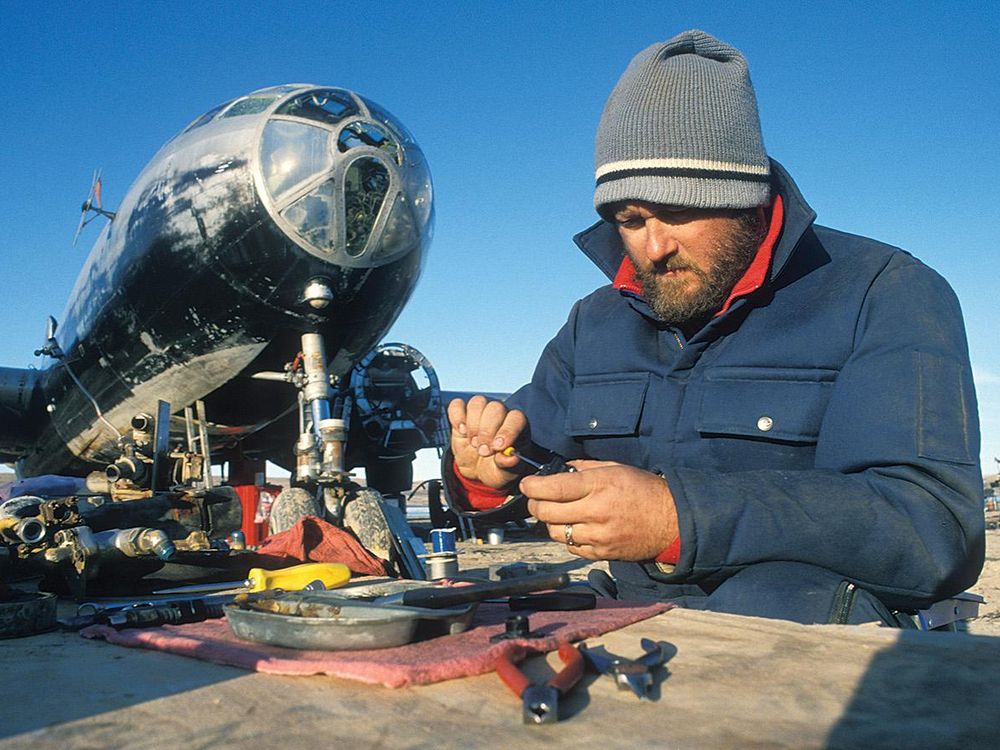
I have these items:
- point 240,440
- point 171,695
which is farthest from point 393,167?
point 171,695

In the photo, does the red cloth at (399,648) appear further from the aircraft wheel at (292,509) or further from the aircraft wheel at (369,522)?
the aircraft wheel at (292,509)

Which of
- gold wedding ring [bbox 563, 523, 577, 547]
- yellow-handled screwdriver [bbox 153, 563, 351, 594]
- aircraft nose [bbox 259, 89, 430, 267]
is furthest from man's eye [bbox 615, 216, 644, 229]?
aircraft nose [bbox 259, 89, 430, 267]

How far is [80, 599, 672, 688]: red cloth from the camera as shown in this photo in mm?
1002

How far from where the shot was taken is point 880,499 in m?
1.58

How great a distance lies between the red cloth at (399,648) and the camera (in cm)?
100

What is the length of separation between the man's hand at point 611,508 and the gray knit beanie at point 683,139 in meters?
0.83

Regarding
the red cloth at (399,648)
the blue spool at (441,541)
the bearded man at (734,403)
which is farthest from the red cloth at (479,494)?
the red cloth at (399,648)

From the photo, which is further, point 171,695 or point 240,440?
point 240,440

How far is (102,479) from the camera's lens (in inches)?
174

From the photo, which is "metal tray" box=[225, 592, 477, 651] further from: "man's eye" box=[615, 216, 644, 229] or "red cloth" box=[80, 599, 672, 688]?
"man's eye" box=[615, 216, 644, 229]

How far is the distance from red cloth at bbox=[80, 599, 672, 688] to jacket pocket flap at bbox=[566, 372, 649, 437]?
33.5 inches

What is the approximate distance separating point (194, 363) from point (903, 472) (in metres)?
5.73

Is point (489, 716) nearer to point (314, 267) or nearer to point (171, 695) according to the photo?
point (171, 695)

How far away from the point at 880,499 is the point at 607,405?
2.95ft
